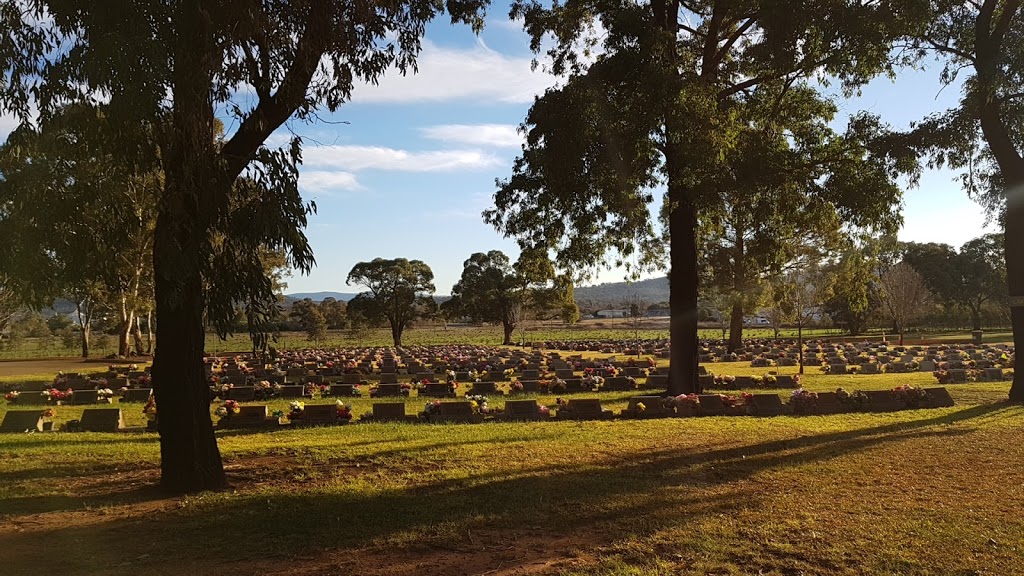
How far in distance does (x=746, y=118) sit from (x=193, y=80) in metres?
14.2

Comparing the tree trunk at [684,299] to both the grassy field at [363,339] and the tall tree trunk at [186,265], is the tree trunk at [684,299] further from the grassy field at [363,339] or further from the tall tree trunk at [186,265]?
the grassy field at [363,339]

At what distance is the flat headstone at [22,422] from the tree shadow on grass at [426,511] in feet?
23.2

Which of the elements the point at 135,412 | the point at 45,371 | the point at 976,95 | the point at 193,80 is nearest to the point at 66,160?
the point at 193,80

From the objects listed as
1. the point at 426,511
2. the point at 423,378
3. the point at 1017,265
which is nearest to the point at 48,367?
the point at 423,378

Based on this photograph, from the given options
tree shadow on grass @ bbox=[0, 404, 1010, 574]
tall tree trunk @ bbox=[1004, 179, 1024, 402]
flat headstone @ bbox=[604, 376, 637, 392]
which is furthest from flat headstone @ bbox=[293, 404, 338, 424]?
tall tree trunk @ bbox=[1004, 179, 1024, 402]

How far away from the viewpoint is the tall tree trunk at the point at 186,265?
251 inches

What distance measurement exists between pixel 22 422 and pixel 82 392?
261 inches

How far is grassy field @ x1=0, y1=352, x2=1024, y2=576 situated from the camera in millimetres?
5328

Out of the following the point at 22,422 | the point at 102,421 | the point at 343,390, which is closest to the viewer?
the point at 22,422

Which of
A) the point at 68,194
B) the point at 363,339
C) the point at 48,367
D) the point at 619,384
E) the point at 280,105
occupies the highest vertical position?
the point at 280,105

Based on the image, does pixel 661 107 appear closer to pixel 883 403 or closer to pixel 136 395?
pixel 883 403

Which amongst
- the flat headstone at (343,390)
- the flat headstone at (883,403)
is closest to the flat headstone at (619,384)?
the flat headstone at (883,403)

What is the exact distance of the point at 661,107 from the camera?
43.3 feet

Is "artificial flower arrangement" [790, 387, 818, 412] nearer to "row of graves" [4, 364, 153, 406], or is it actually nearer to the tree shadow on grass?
the tree shadow on grass
